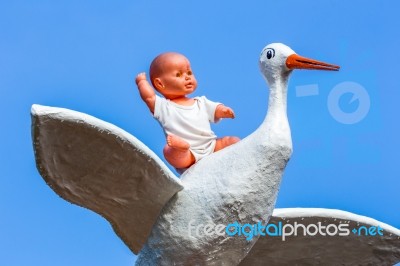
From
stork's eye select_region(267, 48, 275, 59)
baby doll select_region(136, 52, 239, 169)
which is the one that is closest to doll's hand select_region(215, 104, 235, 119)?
baby doll select_region(136, 52, 239, 169)

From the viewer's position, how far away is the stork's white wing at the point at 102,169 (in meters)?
3.63

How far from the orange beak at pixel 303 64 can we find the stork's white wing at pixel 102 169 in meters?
0.96

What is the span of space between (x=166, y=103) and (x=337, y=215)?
1326 millimetres

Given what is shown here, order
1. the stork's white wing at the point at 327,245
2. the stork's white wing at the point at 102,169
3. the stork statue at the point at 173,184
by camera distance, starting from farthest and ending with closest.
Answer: the stork's white wing at the point at 327,245 → the stork statue at the point at 173,184 → the stork's white wing at the point at 102,169

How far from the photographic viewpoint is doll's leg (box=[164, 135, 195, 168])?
4039 mm

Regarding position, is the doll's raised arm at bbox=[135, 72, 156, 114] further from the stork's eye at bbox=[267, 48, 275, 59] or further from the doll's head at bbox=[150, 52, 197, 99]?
the stork's eye at bbox=[267, 48, 275, 59]

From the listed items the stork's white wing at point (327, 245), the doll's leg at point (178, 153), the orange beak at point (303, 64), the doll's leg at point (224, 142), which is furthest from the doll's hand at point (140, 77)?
the stork's white wing at point (327, 245)

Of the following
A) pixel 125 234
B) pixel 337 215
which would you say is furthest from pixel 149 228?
pixel 337 215

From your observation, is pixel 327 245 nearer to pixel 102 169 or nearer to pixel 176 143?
pixel 176 143

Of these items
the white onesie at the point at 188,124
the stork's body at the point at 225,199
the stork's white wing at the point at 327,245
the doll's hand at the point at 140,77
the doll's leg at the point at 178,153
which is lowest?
the stork's white wing at the point at 327,245

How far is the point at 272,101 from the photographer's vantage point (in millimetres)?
4188

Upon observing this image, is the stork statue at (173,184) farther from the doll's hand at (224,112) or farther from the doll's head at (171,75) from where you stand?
the doll's head at (171,75)

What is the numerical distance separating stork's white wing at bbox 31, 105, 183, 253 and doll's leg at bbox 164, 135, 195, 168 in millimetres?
199

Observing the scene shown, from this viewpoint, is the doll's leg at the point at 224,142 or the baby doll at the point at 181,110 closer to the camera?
the baby doll at the point at 181,110
